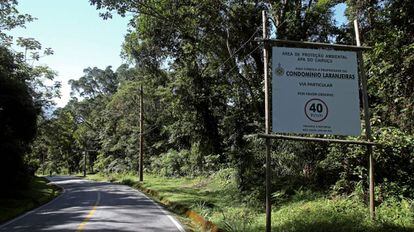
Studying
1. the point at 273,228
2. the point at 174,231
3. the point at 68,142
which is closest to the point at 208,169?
the point at 174,231

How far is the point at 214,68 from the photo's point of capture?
965 inches

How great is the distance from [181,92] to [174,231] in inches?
707

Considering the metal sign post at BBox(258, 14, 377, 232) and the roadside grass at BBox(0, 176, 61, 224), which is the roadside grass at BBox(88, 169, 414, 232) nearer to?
the metal sign post at BBox(258, 14, 377, 232)

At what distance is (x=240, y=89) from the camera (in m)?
20.9

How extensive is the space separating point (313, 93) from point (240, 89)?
41.5 ft

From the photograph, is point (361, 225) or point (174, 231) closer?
point (361, 225)

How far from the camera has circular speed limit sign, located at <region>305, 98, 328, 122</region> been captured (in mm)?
8258

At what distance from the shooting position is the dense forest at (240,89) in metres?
11.5

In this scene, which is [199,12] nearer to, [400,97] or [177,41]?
[177,41]

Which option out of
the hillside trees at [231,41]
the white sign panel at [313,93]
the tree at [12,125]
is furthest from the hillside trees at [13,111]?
the white sign panel at [313,93]

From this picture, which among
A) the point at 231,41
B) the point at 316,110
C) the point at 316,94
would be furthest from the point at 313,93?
the point at 231,41

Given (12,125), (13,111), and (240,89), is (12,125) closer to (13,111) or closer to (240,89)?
(13,111)

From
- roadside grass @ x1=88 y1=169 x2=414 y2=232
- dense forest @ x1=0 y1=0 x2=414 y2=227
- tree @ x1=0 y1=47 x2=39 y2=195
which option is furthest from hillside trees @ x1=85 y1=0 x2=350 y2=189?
tree @ x1=0 y1=47 x2=39 y2=195

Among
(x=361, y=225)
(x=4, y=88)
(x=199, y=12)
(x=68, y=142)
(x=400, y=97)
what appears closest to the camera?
(x=361, y=225)
